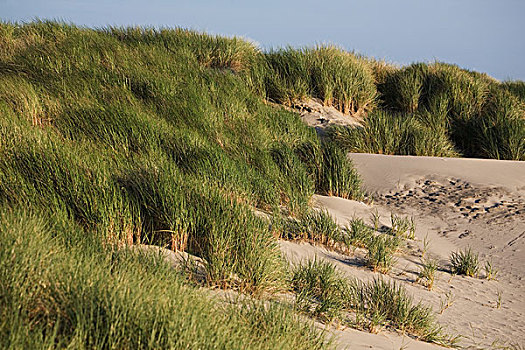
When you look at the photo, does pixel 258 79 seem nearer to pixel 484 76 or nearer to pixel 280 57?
pixel 280 57

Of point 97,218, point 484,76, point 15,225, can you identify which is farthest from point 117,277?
point 484,76

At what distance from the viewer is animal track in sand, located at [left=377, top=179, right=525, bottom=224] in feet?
18.2

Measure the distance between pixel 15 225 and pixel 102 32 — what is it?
6763 millimetres

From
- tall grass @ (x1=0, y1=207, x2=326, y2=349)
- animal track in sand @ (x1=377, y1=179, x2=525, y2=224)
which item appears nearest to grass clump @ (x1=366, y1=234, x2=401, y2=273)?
animal track in sand @ (x1=377, y1=179, x2=525, y2=224)

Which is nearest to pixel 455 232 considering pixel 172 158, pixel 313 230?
pixel 313 230

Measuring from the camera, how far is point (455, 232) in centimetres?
520

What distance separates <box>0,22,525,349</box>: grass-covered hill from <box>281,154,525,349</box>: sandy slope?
0.48m

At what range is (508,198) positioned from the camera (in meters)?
5.88

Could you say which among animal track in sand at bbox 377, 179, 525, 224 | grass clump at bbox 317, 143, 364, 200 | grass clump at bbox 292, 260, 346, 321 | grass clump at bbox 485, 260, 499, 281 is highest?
grass clump at bbox 317, 143, 364, 200

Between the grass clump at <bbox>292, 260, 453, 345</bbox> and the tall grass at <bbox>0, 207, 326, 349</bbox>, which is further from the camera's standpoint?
the grass clump at <bbox>292, 260, 453, 345</bbox>

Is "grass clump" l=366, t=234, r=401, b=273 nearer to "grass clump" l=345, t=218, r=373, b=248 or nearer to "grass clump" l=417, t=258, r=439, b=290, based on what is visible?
"grass clump" l=345, t=218, r=373, b=248

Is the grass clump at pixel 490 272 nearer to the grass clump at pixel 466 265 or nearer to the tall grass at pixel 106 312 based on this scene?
the grass clump at pixel 466 265

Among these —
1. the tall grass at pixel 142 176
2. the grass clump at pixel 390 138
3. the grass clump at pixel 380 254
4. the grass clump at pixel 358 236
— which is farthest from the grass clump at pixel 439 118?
the grass clump at pixel 380 254

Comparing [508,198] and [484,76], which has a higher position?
[484,76]
